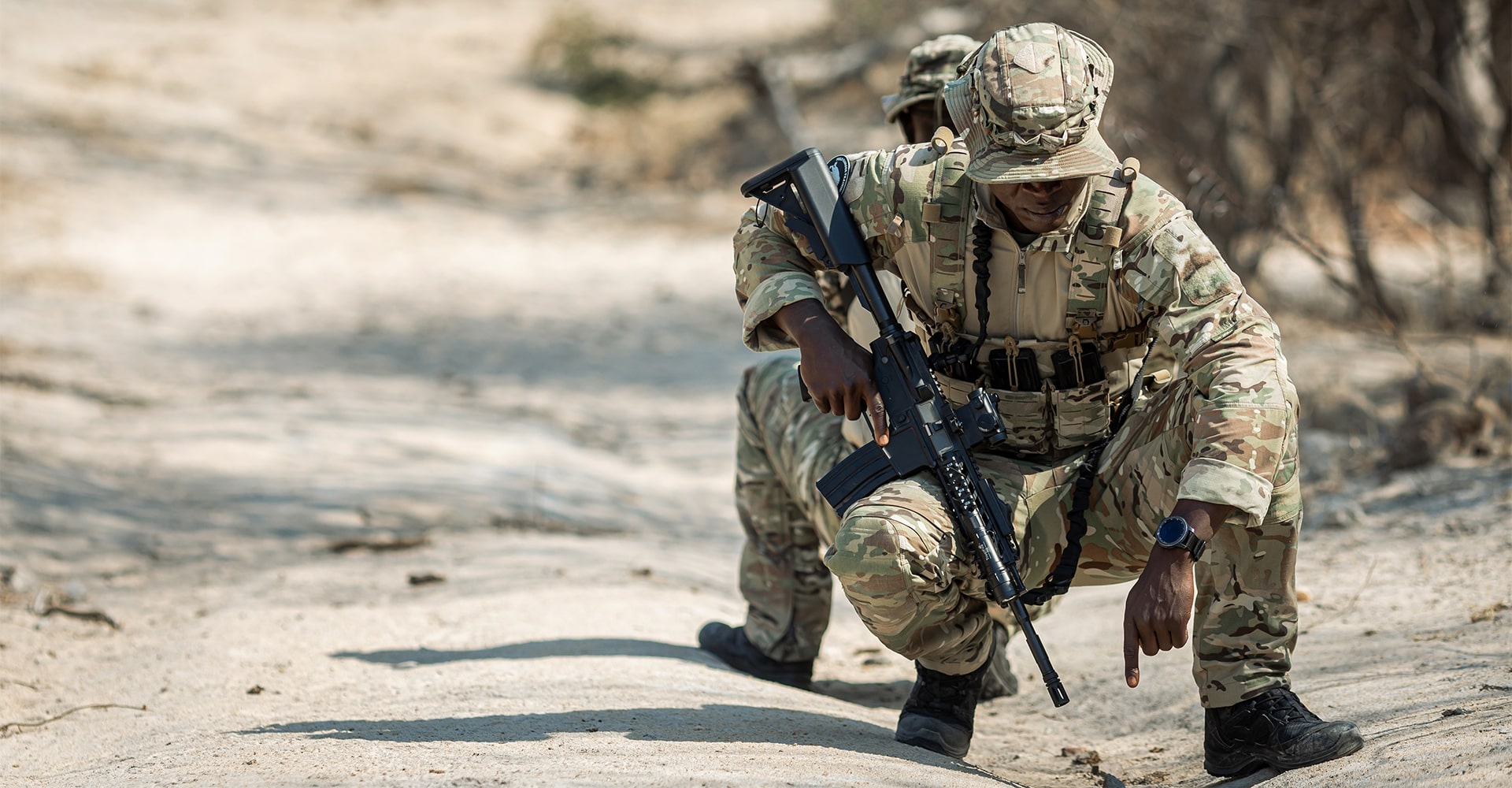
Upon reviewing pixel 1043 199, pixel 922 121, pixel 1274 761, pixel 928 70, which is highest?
pixel 928 70

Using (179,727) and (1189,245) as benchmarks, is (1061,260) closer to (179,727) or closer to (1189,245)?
(1189,245)

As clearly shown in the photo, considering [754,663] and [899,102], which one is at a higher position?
[899,102]

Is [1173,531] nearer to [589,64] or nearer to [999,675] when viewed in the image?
[999,675]

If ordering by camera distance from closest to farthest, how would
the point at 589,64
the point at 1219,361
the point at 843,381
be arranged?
the point at 1219,361 < the point at 843,381 < the point at 589,64

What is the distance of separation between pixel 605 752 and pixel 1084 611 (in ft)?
7.22

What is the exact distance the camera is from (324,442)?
20.4ft

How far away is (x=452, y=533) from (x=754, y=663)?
1.90 meters

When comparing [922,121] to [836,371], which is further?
[922,121]

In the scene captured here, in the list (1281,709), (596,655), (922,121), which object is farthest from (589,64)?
(1281,709)

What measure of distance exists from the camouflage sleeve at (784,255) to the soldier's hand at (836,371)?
0.09m

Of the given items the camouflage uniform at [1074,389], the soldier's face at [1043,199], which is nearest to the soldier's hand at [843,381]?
the camouflage uniform at [1074,389]

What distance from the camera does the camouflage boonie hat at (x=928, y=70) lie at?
4.01 meters

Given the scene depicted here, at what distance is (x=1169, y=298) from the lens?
2676 mm

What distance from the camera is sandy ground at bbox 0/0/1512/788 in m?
2.90
